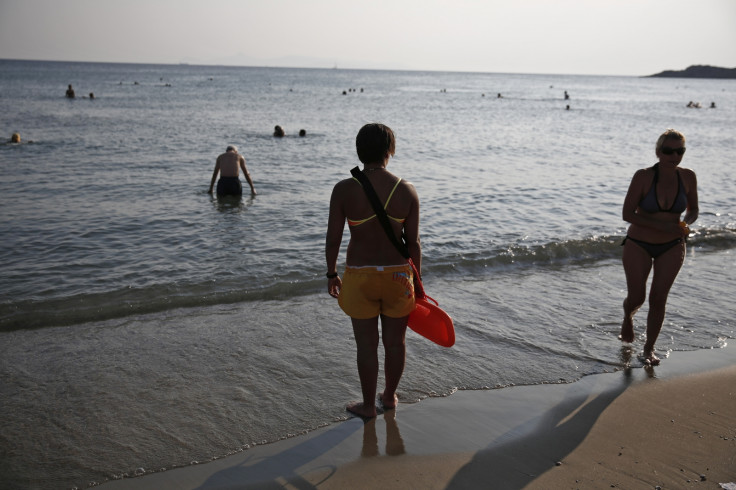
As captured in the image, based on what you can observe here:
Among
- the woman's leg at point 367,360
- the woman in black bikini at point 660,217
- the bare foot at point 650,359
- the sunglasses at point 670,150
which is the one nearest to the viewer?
the woman's leg at point 367,360

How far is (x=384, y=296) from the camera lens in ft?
11.3

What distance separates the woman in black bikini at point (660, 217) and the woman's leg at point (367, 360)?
2469 mm

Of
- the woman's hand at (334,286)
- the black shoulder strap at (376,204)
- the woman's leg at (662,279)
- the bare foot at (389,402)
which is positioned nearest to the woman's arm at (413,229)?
the black shoulder strap at (376,204)

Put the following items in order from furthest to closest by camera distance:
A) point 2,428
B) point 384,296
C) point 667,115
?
1. point 667,115
2. point 2,428
3. point 384,296

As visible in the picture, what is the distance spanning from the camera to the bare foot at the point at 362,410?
12.4ft

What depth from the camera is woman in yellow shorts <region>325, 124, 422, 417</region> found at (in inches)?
128

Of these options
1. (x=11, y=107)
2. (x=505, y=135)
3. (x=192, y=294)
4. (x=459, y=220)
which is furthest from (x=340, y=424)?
(x=11, y=107)

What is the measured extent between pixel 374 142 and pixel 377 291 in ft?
3.04

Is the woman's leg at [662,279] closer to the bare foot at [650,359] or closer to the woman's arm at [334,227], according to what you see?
the bare foot at [650,359]

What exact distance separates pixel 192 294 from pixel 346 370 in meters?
2.92

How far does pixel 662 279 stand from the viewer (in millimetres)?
4473

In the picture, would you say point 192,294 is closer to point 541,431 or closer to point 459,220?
point 541,431

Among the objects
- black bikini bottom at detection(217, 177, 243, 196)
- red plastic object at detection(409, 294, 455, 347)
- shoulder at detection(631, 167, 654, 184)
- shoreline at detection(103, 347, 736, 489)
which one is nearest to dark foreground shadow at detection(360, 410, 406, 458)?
shoreline at detection(103, 347, 736, 489)

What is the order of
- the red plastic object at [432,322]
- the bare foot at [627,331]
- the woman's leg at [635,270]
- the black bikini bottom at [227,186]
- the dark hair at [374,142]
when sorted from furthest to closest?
the black bikini bottom at [227,186] → the bare foot at [627,331] → the woman's leg at [635,270] → the red plastic object at [432,322] → the dark hair at [374,142]
